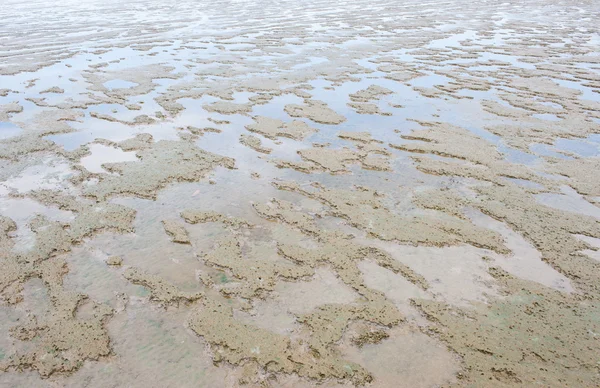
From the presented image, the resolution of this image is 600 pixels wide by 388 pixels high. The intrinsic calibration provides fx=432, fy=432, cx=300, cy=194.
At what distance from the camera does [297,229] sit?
190 inches

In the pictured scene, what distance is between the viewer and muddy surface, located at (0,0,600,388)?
3236 mm

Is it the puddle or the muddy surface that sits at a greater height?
the puddle

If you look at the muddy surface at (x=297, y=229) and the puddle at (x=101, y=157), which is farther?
the puddle at (x=101, y=157)

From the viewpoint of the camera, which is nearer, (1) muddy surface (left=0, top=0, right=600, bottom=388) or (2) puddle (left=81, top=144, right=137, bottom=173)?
(1) muddy surface (left=0, top=0, right=600, bottom=388)

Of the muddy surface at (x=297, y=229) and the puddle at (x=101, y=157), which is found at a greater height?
the puddle at (x=101, y=157)

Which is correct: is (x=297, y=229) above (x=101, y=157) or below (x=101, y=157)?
below

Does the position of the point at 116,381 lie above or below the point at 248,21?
below

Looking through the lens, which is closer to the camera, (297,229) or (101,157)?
(297,229)

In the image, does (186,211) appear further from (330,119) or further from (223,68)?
(223,68)

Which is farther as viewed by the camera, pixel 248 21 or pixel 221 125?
pixel 248 21

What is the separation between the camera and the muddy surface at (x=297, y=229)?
10.6ft

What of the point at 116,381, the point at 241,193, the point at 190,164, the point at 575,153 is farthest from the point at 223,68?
the point at 116,381

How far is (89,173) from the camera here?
591 cm

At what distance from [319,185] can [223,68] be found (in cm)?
740
